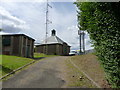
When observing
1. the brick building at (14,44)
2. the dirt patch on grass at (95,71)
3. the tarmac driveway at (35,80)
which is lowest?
the tarmac driveway at (35,80)

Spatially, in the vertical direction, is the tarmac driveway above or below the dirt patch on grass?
below

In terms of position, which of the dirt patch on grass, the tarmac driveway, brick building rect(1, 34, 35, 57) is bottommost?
the tarmac driveway

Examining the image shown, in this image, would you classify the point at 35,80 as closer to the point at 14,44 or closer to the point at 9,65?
the point at 9,65

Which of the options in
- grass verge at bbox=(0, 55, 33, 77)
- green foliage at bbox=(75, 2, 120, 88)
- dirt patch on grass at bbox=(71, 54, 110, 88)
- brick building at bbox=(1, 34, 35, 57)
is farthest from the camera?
brick building at bbox=(1, 34, 35, 57)

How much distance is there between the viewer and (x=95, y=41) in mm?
6133

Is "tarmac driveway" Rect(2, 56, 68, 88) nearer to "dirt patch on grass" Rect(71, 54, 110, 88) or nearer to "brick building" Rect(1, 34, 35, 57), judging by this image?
"dirt patch on grass" Rect(71, 54, 110, 88)

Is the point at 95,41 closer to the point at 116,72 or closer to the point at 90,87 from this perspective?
the point at 116,72

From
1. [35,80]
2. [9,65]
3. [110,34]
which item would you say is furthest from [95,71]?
[9,65]

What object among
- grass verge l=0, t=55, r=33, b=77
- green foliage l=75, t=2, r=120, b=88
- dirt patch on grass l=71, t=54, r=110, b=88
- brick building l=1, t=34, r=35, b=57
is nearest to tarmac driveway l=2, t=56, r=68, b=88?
grass verge l=0, t=55, r=33, b=77

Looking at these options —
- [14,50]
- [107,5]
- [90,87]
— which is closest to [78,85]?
[90,87]

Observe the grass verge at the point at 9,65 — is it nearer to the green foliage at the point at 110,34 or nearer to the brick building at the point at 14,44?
the green foliage at the point at 110,34

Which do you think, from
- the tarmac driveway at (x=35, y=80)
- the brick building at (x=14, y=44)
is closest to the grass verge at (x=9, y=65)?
the tarmac driveway at (x=35, y=80)

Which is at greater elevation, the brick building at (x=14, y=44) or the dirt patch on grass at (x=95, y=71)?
the brick building at (x=14, y=44)

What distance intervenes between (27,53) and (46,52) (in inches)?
582
